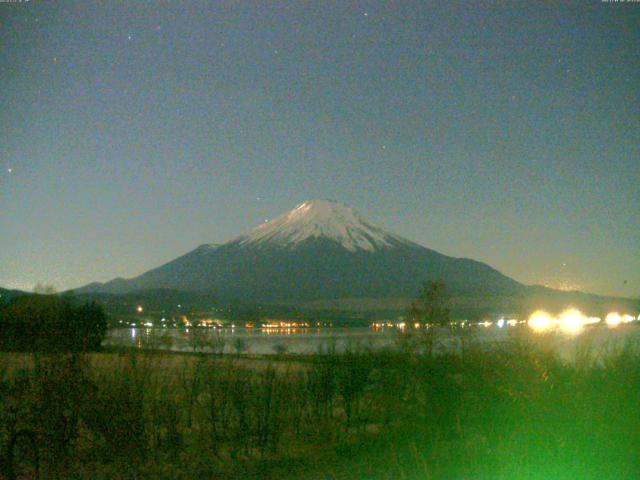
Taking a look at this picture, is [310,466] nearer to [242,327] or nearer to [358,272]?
[242,327]

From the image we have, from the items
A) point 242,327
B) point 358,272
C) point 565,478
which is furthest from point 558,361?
point 358,272

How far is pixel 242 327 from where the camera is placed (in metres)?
89.8

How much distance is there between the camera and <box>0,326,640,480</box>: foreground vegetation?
8.67 m

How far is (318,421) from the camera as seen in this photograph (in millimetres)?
12266

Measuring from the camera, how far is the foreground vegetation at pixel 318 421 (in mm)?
8672

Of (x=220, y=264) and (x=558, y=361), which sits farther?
(x=220, y=264)

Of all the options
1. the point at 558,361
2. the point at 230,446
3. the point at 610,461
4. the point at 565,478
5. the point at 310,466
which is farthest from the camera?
the point at 558,361

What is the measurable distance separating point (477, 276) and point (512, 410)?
114503 mm

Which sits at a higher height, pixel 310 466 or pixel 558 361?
pixel 558 361

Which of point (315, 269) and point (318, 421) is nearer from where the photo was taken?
point (318, 421)

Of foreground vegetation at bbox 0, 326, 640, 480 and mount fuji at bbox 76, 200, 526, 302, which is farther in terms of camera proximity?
mount fuji at bbox 76, 200, 526, 302

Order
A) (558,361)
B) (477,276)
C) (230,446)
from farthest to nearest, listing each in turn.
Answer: (477,276) < (558,361) < (230,446)

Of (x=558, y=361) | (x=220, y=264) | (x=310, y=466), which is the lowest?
(x=310, y=466)

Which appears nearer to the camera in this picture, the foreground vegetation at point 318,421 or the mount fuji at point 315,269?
the foreground vegetation at point 318,421
